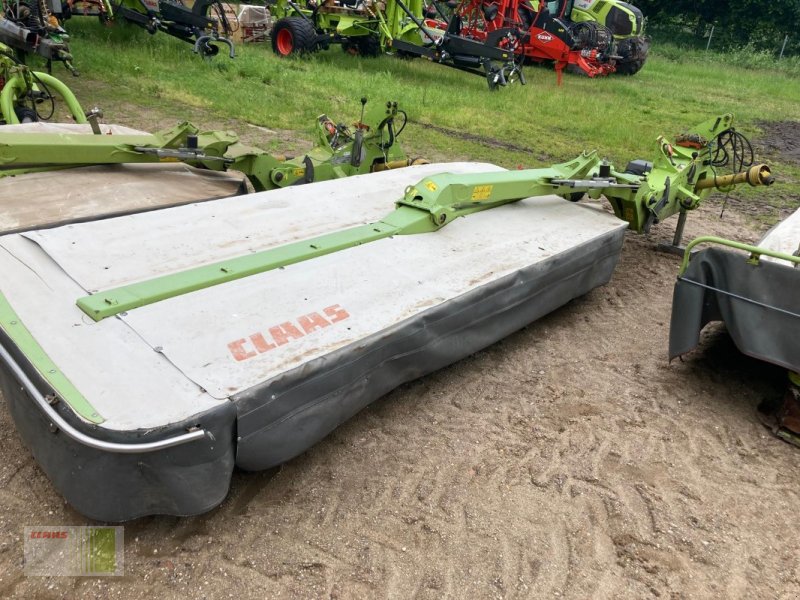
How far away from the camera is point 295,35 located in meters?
11.5

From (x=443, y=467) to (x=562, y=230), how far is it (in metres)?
1.63

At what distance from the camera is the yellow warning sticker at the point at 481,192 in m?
3.61

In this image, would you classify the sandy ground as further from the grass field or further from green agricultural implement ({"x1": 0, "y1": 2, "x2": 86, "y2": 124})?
the grass field

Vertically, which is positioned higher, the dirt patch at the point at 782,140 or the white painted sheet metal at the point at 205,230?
the white painted sheet metal at the point at 205,230

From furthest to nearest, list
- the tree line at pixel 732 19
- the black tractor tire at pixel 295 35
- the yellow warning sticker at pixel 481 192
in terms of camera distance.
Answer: the tree line at pixel 732 19
the black tractor tire at pixel 295 35
the yellow warning sticker at pixel 481 192

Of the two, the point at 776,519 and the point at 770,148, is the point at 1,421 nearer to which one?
the point at 776,519

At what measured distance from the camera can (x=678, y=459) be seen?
113 inches

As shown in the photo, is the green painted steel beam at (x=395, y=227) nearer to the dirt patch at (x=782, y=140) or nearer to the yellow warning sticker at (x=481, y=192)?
the yellow warning sticker at (x=481, y=192)

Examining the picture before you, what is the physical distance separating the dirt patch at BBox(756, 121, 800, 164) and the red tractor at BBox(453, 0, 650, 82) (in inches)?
145

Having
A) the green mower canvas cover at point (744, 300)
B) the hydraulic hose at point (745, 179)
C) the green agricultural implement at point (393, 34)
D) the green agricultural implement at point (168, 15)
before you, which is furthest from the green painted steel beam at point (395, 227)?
the green agricultural implement at point (168, 15)

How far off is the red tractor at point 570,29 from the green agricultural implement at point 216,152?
829 cm

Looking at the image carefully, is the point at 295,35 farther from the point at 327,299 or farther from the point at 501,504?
the point at 501,504

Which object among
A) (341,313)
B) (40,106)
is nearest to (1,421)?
(341,313)

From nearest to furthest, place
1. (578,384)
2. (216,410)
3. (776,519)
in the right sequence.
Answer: (216,410), (776,519), (578,384)
